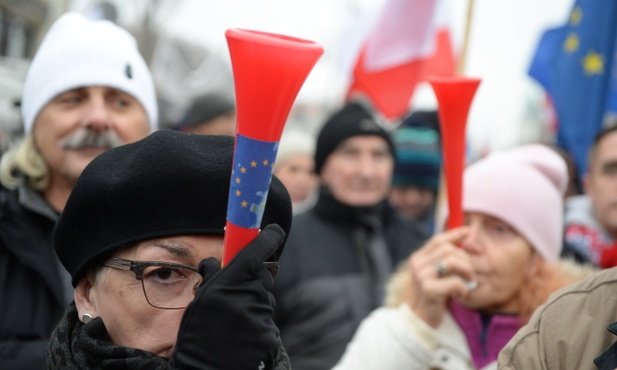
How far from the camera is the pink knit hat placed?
299cm

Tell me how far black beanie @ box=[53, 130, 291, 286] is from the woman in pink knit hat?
97 centimetres

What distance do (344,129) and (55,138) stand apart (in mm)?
1934

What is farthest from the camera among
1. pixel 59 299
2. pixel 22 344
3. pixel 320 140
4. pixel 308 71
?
pixel 320 140

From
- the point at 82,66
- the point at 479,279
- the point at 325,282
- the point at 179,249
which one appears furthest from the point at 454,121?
the point at 325,282

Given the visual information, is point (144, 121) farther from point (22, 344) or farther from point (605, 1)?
point (605, 1)

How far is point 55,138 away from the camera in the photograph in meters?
3.16

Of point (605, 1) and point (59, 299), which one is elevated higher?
point (605, 1)

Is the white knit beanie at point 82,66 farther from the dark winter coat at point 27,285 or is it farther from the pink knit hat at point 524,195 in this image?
the pink knit hat at point 524,195

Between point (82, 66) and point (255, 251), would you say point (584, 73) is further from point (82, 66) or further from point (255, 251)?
point (255, 251)

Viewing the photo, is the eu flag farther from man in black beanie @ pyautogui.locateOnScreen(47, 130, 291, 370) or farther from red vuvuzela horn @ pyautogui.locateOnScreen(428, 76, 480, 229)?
man in black beanie @ pyautogui.locateOnScreen(47, 130, 291, 370)

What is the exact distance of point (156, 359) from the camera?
5.89 feet

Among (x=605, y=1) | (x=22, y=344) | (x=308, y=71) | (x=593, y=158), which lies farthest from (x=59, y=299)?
(x=605, y=1)

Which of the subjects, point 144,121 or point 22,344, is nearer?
point 22,344

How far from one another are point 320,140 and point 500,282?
6.79 feet
